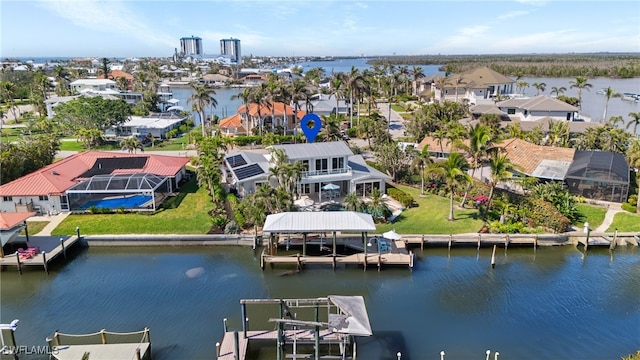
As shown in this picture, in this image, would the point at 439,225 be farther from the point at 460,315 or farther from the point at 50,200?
the point at 50,200

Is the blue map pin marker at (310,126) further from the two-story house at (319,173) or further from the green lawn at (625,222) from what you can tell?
the green lawn at (625,222)

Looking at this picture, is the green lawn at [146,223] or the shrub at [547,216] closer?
the shrub at [547,216]

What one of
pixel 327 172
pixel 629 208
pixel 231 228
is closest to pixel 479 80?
pixel 629 208

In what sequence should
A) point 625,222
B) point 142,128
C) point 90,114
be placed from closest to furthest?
point 625,222 < point 90,114 < point 142,128

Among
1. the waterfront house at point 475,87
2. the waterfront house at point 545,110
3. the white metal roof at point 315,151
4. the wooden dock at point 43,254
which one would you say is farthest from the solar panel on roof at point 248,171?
the waterfront house at point 475,87

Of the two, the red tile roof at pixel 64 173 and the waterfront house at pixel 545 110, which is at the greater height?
the waterfront house at pixel 545 110

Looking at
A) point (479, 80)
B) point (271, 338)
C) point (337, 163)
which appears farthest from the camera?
point (479, 80)

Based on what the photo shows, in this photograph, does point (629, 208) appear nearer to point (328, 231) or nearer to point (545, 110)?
point (328, 231)
